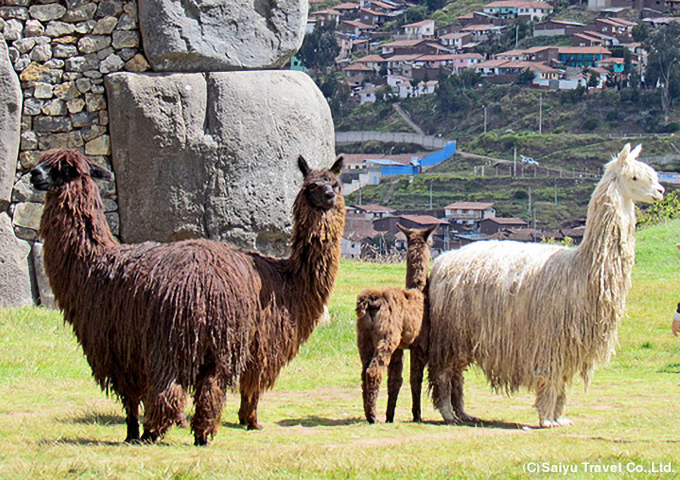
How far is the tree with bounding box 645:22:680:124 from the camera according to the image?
271 feet

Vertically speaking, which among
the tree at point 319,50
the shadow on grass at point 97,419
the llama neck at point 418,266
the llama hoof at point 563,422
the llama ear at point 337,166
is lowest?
the llama hoof at point 563,422

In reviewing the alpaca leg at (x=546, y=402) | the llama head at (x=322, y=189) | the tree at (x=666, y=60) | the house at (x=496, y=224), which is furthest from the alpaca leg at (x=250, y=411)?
the tree at (x=666, y=60)

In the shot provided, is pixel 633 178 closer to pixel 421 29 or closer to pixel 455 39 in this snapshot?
pixel 455 39

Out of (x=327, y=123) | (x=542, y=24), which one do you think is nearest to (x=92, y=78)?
(x=327, y=123)

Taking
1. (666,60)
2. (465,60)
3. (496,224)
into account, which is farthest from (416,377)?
(465,60)

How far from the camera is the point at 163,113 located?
34.2 ft

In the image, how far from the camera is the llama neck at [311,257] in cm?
698

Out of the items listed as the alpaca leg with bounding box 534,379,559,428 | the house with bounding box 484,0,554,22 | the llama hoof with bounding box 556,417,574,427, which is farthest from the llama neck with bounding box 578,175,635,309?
the house with bounding box 484,0,554,22

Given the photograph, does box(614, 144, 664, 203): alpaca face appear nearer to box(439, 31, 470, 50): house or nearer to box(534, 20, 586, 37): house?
box(534, 20, 586, 37): house

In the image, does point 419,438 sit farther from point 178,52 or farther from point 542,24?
point 542,24

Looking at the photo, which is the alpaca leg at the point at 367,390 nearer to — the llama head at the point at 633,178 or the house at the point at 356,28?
the llama head at the point at 633,178

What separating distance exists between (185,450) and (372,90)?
91843 mm

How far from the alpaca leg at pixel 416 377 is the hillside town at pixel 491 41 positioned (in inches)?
3206

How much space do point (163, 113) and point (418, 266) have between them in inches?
145
